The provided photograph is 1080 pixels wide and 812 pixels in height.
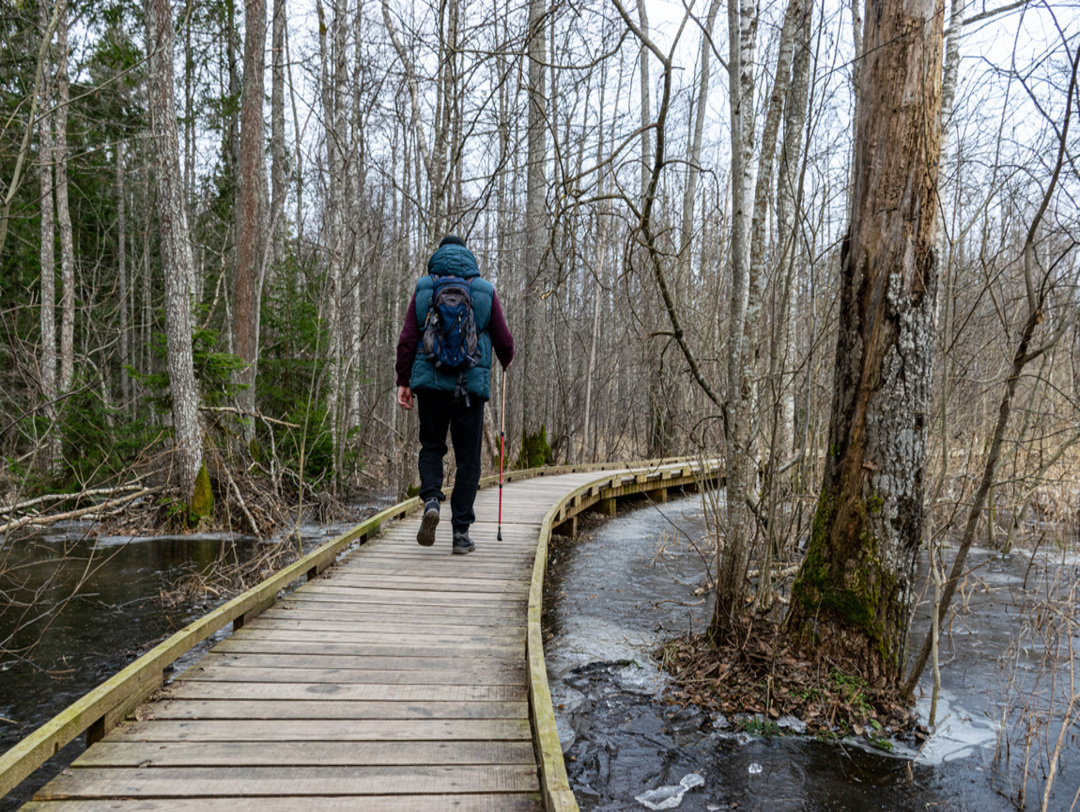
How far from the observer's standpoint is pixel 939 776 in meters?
4.19

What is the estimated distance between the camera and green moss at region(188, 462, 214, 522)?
10016 millimetres

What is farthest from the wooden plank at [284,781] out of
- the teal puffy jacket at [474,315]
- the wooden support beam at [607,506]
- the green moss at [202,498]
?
the wooden support beam at [607,506]

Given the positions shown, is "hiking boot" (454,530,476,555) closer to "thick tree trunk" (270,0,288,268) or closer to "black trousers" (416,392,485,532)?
"black trousers" (416,392,485,532)

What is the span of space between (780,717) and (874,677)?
0.66 meters

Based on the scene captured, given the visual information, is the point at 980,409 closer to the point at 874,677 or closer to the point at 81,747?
the point at 874,677

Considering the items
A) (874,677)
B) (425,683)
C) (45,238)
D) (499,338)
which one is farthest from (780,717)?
(45,238)

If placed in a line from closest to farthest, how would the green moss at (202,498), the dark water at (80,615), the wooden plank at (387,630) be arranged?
1. the wooden plank at (387,630)
2. the dark water at (80,615)
3. the green moss at (202,498)

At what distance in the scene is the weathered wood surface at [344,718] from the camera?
2.47 metres

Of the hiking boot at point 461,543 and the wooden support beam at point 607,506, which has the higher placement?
the hiking boot at point 461,543

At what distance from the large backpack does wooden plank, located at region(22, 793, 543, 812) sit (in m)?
3.13

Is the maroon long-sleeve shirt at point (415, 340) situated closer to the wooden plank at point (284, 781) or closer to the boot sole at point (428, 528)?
the boot sole at point (428, 528)

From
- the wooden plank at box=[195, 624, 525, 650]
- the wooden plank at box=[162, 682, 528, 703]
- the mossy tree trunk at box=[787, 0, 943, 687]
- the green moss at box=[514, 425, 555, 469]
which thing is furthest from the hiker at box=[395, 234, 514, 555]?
the green moss at box=[514, 425, 555, 469]

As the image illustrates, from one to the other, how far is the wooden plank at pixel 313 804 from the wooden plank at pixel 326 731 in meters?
0.42

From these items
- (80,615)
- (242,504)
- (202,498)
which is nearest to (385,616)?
(80,615)
